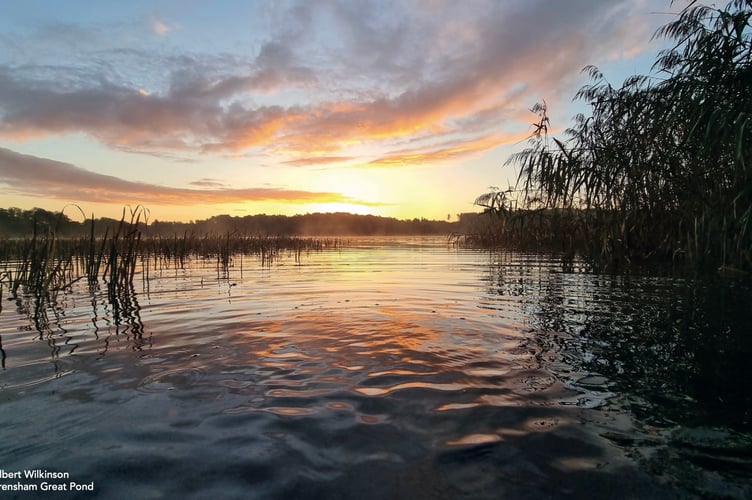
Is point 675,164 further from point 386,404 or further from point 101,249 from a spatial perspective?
point 101,249

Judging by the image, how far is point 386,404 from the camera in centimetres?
302

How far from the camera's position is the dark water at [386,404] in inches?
84.8

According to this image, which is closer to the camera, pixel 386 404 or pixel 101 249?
pixel 386 404

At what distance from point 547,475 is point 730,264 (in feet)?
42.4

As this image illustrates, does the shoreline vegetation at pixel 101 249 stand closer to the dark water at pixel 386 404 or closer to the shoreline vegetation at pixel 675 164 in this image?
the dark water at pixel 386 404

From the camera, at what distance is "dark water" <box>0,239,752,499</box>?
2.15 m

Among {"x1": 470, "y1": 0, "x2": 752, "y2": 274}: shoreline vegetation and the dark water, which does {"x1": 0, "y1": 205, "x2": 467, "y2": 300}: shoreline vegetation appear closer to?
the dark water

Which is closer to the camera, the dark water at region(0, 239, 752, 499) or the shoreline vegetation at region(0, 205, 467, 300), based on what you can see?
the dark water at region(0, 239, 752, 499)

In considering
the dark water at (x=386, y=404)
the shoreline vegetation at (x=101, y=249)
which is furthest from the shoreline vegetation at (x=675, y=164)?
the shoreline vegetation at (x=101, y=249)

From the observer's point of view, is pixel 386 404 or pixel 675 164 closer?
pixel 386 404

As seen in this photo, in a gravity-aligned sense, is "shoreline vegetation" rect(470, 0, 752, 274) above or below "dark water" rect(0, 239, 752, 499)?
above

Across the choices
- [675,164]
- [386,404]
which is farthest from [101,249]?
[675,164]

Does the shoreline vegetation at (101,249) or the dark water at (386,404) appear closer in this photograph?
the dark water at (386,404)

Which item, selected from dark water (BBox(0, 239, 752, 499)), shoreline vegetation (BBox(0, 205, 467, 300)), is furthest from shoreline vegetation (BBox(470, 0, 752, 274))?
shoreline vegetation (BBox(0, 205, 467, 300))
